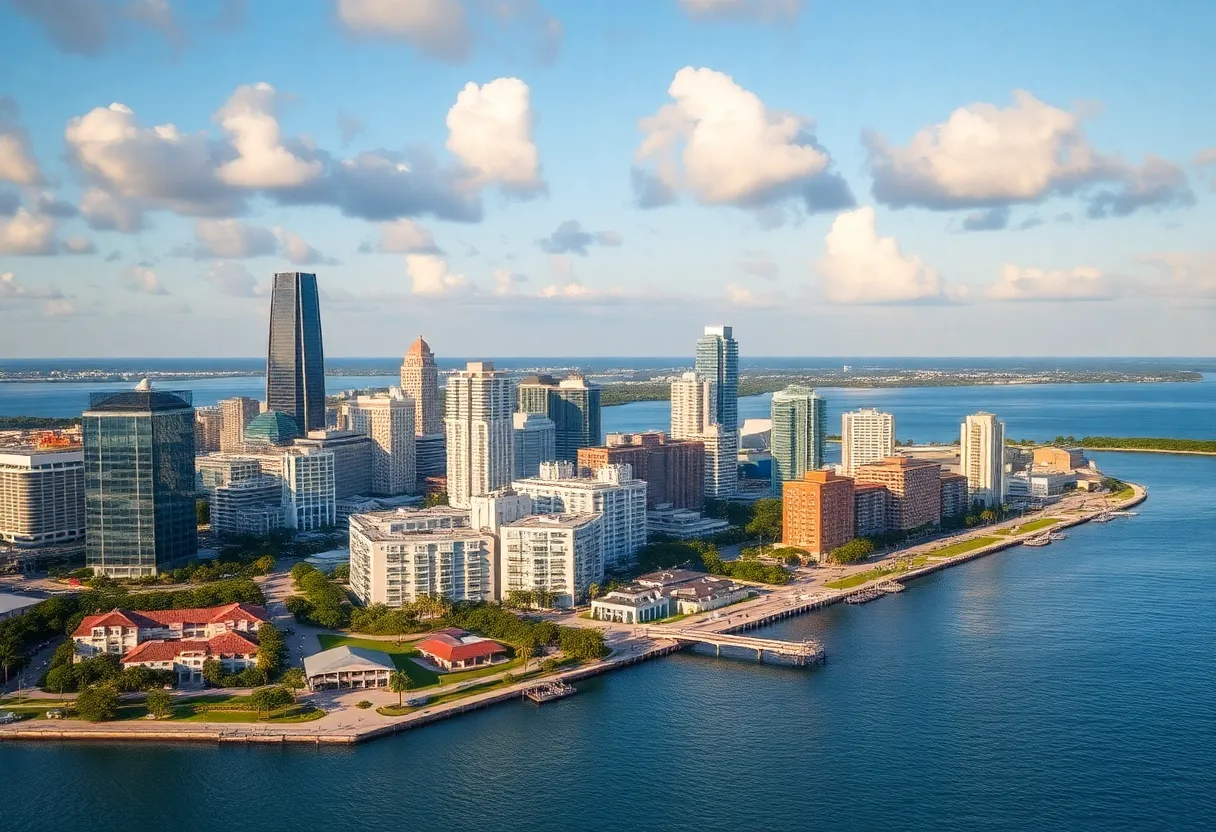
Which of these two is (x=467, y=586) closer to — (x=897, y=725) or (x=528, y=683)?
(x=528, y=683)

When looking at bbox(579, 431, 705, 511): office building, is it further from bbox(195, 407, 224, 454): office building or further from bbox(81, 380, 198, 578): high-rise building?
bbox(195, 407, 224, 454): office building

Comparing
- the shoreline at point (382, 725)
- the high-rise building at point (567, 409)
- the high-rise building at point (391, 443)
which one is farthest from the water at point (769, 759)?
the high-rise building at point (391, 443)

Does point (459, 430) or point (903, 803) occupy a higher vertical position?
point (459, 430)

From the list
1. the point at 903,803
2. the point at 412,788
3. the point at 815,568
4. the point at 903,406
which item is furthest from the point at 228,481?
the point at 903,406

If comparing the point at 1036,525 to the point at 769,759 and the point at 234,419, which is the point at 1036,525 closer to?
the point at 769,759

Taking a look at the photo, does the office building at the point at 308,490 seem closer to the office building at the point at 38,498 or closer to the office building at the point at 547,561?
the office building at the point at 38,498

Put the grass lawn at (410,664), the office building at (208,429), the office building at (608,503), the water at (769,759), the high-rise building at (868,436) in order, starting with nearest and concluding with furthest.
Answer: the water at (769,759) < the grass lawn at (410,664) < the office building at (608,503) < the high-rise building at (868,436) < the office building at (208,429)
